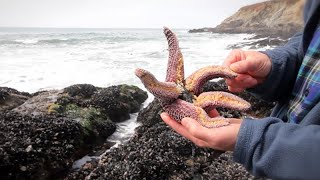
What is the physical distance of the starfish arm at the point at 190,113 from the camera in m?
1.85

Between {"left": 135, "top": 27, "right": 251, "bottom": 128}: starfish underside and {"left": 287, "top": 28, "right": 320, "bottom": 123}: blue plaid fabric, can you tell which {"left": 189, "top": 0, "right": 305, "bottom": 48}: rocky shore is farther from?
{"left": 287, "top": 28, "right": 320, "bottom": 123}: blue plaid fabric

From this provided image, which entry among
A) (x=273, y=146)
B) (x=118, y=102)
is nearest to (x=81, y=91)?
(x=118, y=102)

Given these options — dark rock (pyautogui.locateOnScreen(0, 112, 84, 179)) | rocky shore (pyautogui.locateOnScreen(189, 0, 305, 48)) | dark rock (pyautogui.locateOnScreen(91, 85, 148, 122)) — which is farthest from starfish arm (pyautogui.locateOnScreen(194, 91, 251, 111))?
rocky shore (pyautogui.locateOnScreen(189, 0, 305, 48))

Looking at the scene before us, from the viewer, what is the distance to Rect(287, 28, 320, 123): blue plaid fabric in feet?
5.90

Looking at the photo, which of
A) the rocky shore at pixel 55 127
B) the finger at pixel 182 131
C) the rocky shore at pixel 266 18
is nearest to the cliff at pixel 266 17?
the rocky shore at pixel 266 18

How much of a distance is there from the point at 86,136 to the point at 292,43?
4713 mm

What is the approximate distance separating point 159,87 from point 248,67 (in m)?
0.60

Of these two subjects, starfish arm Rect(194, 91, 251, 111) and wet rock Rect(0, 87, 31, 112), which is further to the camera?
wet rock Rect(0, 87, 31, 112)

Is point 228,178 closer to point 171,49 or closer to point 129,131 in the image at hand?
point 171,49

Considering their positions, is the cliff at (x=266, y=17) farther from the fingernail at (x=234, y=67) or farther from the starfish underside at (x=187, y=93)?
the fingernail at (x=234, y=67)

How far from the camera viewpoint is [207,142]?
1.83 metres

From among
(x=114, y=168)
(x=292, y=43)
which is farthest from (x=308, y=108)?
(x=114, y=168)

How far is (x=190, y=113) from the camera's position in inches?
82.4

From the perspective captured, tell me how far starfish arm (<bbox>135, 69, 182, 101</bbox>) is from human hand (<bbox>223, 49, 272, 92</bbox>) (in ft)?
1.27
